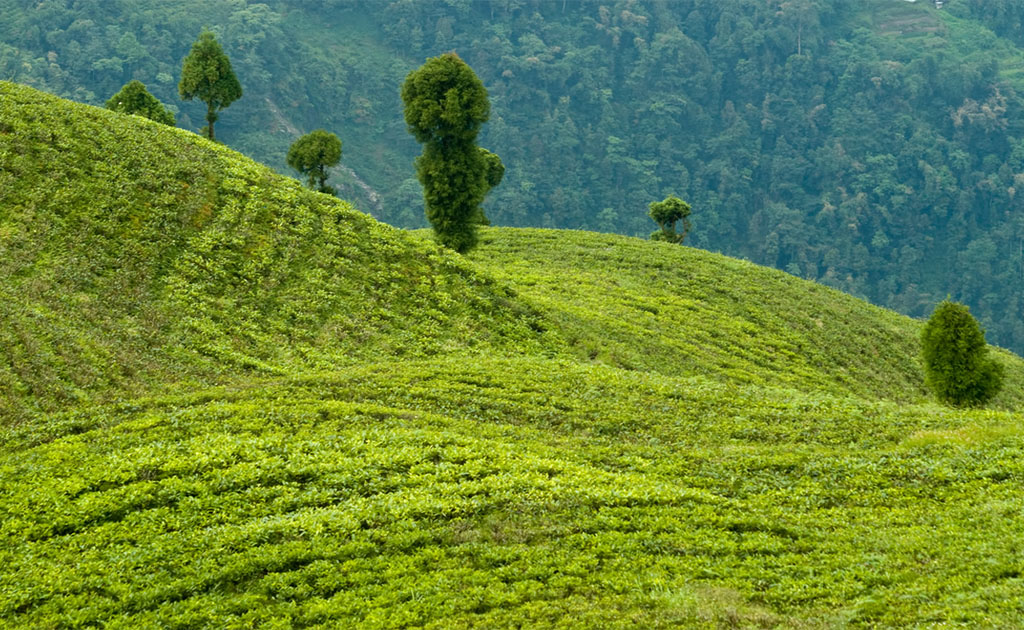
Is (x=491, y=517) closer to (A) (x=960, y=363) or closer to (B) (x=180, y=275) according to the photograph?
(B) (x=180, y=275)

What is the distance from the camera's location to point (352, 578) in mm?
16688

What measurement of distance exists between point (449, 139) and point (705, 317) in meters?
21.2

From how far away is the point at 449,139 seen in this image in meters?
53.4

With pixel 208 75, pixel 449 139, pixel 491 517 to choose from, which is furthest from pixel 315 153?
pixel 491 517

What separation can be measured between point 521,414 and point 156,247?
19.0 m

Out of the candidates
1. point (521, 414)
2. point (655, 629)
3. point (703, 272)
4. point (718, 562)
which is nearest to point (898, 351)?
point (703, 272)

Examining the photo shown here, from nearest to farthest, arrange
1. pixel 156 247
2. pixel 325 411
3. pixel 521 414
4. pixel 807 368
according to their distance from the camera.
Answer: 1. pixel 325 411
2. pixel 521 414
3. pixel 156 247
4. pixel 807 368

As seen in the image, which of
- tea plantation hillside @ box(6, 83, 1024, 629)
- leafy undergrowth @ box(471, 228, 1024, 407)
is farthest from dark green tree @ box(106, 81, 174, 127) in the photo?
leafy undergrowth @ box(471, 228, 1024, 407)

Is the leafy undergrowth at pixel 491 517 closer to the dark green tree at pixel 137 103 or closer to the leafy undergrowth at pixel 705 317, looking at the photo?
the leafy undergrowth at pixel 705 317

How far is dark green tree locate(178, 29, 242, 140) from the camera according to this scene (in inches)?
2549

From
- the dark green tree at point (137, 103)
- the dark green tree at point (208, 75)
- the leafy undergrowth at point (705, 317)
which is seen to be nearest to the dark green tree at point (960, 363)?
the leafy undergrowth at point (705, 317)

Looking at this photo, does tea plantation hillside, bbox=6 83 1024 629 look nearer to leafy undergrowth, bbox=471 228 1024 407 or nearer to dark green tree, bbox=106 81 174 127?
leafy undergrowth, bbox=471 228 1024 407

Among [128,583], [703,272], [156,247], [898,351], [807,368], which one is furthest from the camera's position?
[703,272]

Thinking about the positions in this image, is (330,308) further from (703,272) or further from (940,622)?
(703,272)
